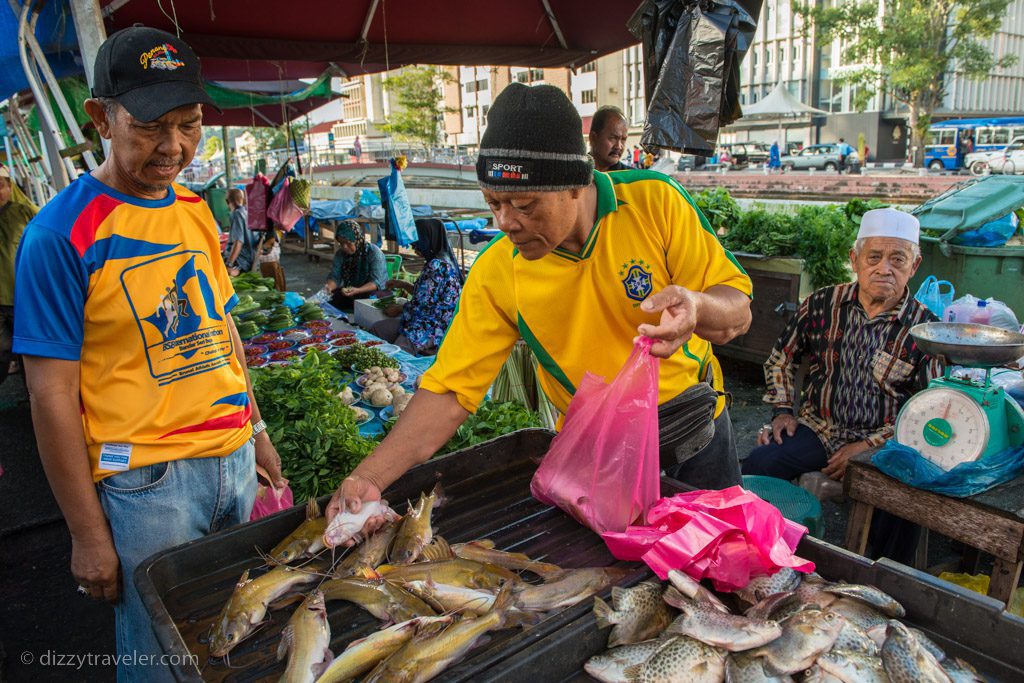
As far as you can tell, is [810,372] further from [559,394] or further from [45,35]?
[45,35]

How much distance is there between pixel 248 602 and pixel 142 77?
1.30 m

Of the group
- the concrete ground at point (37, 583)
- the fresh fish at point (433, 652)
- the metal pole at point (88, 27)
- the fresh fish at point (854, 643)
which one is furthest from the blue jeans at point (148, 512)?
the metal pole at point (88, 27)

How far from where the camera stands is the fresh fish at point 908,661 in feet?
3.56

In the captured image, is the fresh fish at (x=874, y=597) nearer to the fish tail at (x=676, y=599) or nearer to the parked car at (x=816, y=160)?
the fish tail at (x=676, y=599)

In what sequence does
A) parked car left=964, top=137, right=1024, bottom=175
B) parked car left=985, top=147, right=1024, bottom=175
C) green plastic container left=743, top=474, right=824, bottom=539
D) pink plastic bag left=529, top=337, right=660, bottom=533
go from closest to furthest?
pink plastic bag left=529, top=337, right=660, bottom=533 < green plastic container left=743, top=474, right=824, bottom=539 < parked car left=985, top=147, right=1024, bottom=175 < parked car left=964, top=137, right=1024, bottom=175

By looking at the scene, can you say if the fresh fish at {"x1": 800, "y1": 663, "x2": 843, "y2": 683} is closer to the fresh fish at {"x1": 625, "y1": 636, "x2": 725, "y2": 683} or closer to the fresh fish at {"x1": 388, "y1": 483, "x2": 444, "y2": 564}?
the fresh fish at {"x1": 625, "y1": 636, "x2": 725, "y2": 683}

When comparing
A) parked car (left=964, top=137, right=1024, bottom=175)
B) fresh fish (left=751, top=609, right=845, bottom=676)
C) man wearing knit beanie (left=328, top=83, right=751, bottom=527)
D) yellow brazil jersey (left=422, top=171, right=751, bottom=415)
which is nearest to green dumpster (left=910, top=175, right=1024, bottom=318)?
man wearing knit beanie (left=328, top=83, right=751, bottom=527)

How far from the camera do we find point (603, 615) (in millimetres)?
1236

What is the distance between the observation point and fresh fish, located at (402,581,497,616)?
1.39m

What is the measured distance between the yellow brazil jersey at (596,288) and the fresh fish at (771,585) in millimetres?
638

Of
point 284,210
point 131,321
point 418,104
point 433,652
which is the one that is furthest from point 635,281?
point 418,104

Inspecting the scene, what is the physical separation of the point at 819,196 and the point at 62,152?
62.9 ft

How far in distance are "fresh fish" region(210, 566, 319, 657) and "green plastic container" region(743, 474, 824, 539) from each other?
198 centimetres

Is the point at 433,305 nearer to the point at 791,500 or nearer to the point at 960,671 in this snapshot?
the point at 791,500
